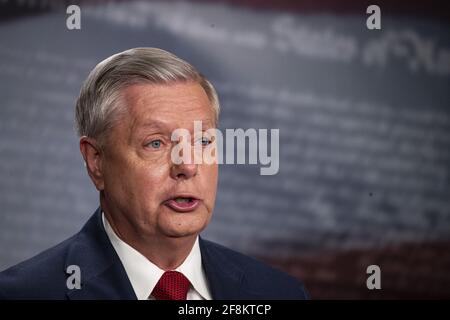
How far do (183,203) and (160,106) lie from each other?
215mm

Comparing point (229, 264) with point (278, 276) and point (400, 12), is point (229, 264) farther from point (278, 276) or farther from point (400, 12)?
point (400, 12)

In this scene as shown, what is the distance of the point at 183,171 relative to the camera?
1490mm

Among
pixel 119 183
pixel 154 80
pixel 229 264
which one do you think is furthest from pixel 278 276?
pixel 154 80

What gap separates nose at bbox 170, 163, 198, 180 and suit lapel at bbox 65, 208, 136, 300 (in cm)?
22

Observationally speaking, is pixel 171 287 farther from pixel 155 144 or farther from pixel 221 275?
pixel 155 144

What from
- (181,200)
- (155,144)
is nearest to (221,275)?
(181,200)

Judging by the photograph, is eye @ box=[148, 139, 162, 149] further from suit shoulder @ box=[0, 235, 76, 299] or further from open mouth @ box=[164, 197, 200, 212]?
suit shoulder @ box=[0, 235, 76, 299]

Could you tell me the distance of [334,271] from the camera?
1.99 metres

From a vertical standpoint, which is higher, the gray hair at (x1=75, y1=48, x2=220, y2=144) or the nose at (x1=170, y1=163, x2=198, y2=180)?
the gray hair at (x1=75, y1=48, x2=220, y2=144)

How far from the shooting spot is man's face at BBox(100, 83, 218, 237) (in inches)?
58.8

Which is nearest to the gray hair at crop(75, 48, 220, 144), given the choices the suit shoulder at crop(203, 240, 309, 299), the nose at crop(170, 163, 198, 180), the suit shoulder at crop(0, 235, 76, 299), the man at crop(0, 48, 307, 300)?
the man at crop(0, 48, 307, 300)

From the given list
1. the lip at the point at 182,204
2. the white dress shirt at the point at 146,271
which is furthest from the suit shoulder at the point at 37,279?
the lip at the point at 182,204

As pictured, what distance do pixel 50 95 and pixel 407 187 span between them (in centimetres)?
105
